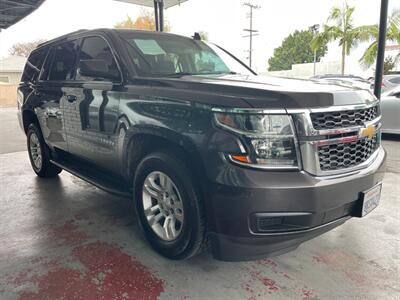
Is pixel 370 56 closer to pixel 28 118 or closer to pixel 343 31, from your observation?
pixel 343 31

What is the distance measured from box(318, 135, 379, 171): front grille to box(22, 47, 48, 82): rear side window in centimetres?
401

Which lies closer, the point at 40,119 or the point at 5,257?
the point at 5,257

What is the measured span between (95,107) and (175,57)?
0.96m

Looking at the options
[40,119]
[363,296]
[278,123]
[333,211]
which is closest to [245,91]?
[278,123]

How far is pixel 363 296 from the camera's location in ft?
7.61

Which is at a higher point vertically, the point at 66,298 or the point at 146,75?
the point at 146,75

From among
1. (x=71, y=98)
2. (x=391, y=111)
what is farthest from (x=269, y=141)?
(x=391, y=111)

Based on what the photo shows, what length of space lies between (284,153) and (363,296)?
1177 mm

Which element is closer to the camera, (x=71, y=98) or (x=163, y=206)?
(x=163, y=206)

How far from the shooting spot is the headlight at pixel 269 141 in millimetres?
2053

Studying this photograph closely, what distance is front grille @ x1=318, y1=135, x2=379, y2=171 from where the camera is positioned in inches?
84.8

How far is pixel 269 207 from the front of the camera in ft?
6.69

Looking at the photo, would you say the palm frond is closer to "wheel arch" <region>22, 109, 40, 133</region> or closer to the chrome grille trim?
"wheel arch" <region>22, 109, 40, 133</region>

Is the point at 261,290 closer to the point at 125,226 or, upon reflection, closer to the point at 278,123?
the point at 278,123
